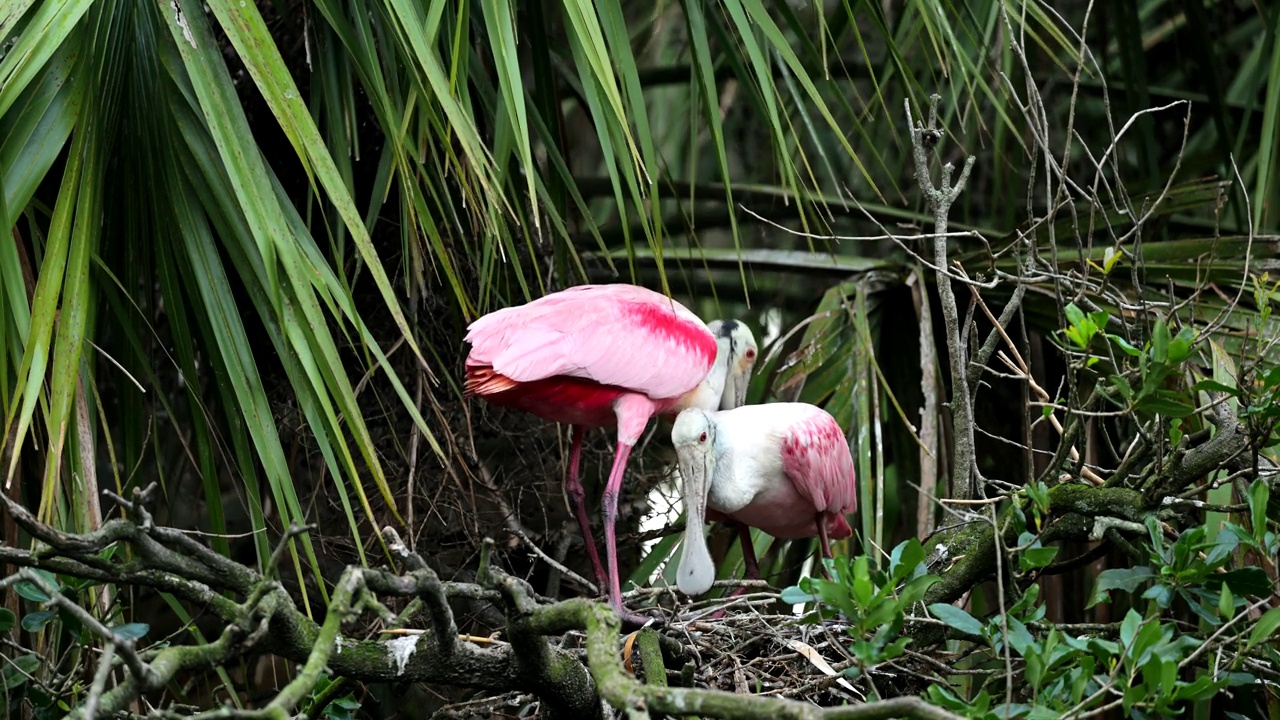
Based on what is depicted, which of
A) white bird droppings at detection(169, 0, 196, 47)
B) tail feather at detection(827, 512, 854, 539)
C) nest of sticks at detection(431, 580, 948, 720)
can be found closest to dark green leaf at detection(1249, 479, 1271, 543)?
nest of sticks at detection(431, 580, 948, 720)

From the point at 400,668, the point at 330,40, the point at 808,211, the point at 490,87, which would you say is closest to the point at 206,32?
the point at 330,40

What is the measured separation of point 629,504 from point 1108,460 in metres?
1.55

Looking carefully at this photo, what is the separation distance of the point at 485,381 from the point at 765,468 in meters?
0.94

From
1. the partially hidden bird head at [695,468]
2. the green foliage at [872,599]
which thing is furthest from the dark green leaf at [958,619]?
the partially hidden bird head at [695,468]

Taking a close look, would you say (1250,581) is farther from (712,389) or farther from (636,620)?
(712,389)

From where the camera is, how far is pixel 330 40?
11.3ft

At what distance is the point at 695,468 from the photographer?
4.01 metres

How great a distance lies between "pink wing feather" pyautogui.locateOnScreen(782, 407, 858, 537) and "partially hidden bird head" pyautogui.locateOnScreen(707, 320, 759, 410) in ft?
2.06

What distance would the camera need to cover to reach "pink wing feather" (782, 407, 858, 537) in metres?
4.02

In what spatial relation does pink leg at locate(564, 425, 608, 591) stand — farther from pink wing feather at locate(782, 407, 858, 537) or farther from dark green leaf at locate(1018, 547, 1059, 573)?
dark green leaf at locate(1018, 547, 1059, 573)

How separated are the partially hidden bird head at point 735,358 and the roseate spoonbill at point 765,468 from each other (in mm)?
458

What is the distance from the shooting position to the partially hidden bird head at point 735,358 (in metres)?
4.70

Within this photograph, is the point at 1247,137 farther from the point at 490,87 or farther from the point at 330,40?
the point at 330,40

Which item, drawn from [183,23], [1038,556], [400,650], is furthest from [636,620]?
[183,23]
